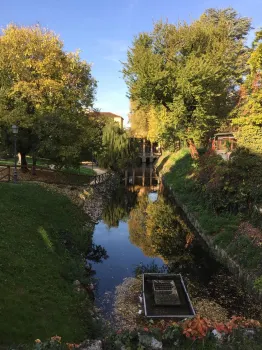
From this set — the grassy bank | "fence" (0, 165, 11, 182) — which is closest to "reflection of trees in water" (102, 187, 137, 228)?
the grassy bank

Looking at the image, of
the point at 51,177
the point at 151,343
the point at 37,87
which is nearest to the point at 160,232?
the point at 51,177

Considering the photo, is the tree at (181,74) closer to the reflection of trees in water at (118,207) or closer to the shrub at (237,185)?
the reflection of trees in water at (118,207)

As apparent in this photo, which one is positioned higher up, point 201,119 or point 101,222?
point 201,119

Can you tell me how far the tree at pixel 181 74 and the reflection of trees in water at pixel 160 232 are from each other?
9.91 m

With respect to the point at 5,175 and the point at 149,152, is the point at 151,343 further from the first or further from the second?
the point at 149,152

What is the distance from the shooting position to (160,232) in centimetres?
Answer: 2023

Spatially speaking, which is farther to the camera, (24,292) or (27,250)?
(27,250)

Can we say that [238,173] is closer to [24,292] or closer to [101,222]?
[101,222]

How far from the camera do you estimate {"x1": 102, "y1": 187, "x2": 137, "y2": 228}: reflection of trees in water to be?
942 inches

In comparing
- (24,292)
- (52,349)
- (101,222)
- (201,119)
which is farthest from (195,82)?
(52,349)

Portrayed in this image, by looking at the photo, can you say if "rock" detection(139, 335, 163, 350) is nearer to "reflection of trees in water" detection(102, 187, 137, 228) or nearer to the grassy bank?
the grassy bank

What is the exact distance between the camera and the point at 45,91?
82.1 feet

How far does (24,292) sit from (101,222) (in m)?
14.2

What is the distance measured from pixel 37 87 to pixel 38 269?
18369mm
